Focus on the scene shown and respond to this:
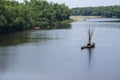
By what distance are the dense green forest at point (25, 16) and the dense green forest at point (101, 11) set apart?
47.2 metres

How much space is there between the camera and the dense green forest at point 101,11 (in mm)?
134300

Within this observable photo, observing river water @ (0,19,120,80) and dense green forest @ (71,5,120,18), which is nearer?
river water @ (0,19,120,80)

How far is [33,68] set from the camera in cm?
2503

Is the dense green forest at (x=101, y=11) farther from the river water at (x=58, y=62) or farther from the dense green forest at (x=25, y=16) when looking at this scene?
the river water at (x=58, y=62)

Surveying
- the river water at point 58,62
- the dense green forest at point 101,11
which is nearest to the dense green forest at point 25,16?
the river water at point 58,62

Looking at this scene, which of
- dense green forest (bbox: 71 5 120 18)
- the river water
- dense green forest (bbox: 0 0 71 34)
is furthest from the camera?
dense green forest (bbox: 71 5 120 18)

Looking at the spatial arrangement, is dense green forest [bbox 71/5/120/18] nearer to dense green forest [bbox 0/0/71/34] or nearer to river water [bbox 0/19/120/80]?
dense green forest [bbox 0/0/71/34]

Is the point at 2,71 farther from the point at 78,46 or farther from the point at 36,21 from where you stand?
the point at 36,21

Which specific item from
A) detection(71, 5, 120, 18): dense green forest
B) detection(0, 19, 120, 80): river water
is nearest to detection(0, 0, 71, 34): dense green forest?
detection(0, 19, 120, 80): river water

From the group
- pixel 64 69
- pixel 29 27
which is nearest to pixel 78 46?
pixel 64 69

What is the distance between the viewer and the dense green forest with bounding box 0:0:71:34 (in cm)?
5423

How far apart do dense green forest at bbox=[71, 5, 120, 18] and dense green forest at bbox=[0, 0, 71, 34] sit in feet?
155

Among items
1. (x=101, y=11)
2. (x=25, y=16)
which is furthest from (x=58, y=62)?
(x=101, y=11)

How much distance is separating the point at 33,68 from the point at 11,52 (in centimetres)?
735
